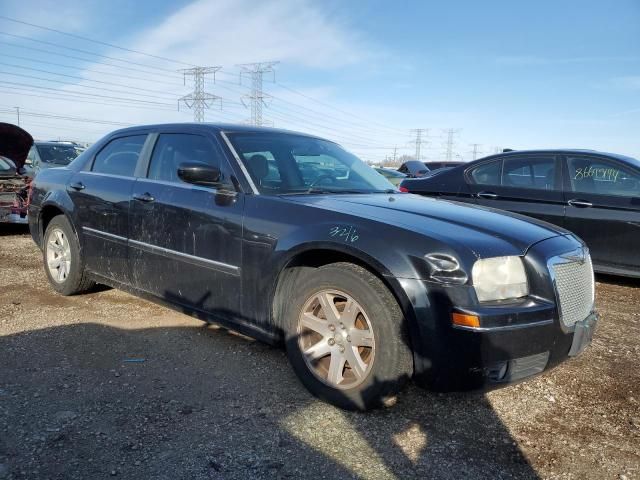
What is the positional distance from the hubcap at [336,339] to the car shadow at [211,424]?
0.65ft

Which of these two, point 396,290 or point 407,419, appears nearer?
point 396,290

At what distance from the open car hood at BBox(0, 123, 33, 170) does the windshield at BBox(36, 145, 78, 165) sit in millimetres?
3053

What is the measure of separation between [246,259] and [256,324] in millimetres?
414

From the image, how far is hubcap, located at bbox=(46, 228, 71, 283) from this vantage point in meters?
4.83

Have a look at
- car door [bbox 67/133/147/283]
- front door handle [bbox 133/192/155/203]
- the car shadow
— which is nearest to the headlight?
the car shadow

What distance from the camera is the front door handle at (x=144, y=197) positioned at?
152 inches

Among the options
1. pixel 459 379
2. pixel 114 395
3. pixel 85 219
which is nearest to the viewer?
pixel 459 379

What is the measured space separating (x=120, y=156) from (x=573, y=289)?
3.67 m

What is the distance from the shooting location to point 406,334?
2596 millimetres

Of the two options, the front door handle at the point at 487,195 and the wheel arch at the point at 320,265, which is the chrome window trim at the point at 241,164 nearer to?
the wheel arch at the point at 320,265

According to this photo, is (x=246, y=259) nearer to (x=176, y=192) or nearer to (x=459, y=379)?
(x=176, y=192)

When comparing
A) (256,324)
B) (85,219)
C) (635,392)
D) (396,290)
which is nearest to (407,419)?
(396,290)

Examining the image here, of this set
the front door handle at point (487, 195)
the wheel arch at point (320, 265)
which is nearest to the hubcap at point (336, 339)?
the wheel arch at point (320, 265)

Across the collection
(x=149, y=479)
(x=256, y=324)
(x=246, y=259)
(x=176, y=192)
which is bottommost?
(x=149, y=479)
